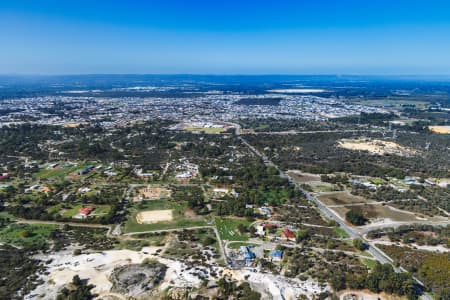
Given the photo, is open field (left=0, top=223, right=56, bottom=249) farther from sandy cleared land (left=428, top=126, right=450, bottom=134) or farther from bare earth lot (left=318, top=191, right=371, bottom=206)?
sandy cleared land (left=428, top=126, right=450, bottom=134)

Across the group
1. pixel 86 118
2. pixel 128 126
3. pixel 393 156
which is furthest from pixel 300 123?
pixel 86 118

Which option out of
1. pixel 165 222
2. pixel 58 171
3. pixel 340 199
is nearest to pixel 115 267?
pixel 165 222

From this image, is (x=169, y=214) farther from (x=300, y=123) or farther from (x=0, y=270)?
(x=300, y=123)

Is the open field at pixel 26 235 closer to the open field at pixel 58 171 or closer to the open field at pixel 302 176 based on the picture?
the open field at pixel 58 171

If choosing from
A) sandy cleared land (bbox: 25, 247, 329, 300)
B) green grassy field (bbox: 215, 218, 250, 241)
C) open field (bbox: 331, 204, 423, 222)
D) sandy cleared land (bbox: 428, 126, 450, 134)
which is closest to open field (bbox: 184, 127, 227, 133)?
open field (bbox: 331, 204, 423, 222)

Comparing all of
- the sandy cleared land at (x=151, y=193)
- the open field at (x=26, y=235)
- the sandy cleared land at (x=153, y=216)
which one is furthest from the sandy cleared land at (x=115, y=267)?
the sandy cleared land at (x=151, y=193)

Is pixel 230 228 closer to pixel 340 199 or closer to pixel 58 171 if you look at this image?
pixel 340 199
